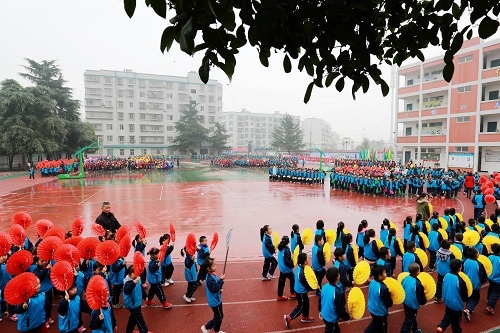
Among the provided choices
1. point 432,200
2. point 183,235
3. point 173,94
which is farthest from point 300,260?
point 173,94

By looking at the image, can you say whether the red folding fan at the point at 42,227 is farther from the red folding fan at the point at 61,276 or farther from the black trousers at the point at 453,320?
the black trousers at the point at 453,320

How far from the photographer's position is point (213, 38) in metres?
1.86

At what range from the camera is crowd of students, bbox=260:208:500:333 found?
166 inches

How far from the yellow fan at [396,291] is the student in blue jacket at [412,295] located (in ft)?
0.78

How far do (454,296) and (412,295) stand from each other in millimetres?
620

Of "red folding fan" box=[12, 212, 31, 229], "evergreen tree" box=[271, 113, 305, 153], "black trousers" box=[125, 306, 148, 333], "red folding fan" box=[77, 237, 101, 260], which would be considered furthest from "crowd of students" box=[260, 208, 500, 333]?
"evergreen tree" box=[271, 113, 305, 153]

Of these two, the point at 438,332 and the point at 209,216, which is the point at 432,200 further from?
the point at 438,332

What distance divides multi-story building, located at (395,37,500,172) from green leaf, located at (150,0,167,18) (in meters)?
28.7

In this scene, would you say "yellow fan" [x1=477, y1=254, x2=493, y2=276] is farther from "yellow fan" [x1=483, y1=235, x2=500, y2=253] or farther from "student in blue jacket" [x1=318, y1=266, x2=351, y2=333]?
"student in blue jacket" [x1=318, y1=266, x2=351, y2=333]

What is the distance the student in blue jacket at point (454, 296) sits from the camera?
4.32 meters

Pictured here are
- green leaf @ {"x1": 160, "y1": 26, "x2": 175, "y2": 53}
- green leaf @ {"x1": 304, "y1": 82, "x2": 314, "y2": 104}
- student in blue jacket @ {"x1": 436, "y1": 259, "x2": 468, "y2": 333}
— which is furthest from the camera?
student in blue jacket @ {"x1": 436, "y1": 259, "x2": 468, "y2": 333}

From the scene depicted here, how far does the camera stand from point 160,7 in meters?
1.65

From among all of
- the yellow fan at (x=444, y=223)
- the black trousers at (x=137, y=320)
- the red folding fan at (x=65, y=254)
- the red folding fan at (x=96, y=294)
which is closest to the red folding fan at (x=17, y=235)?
the red folding fan at (x=65, y=254)

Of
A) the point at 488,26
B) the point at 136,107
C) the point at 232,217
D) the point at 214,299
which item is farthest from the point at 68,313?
the point at 136,107
